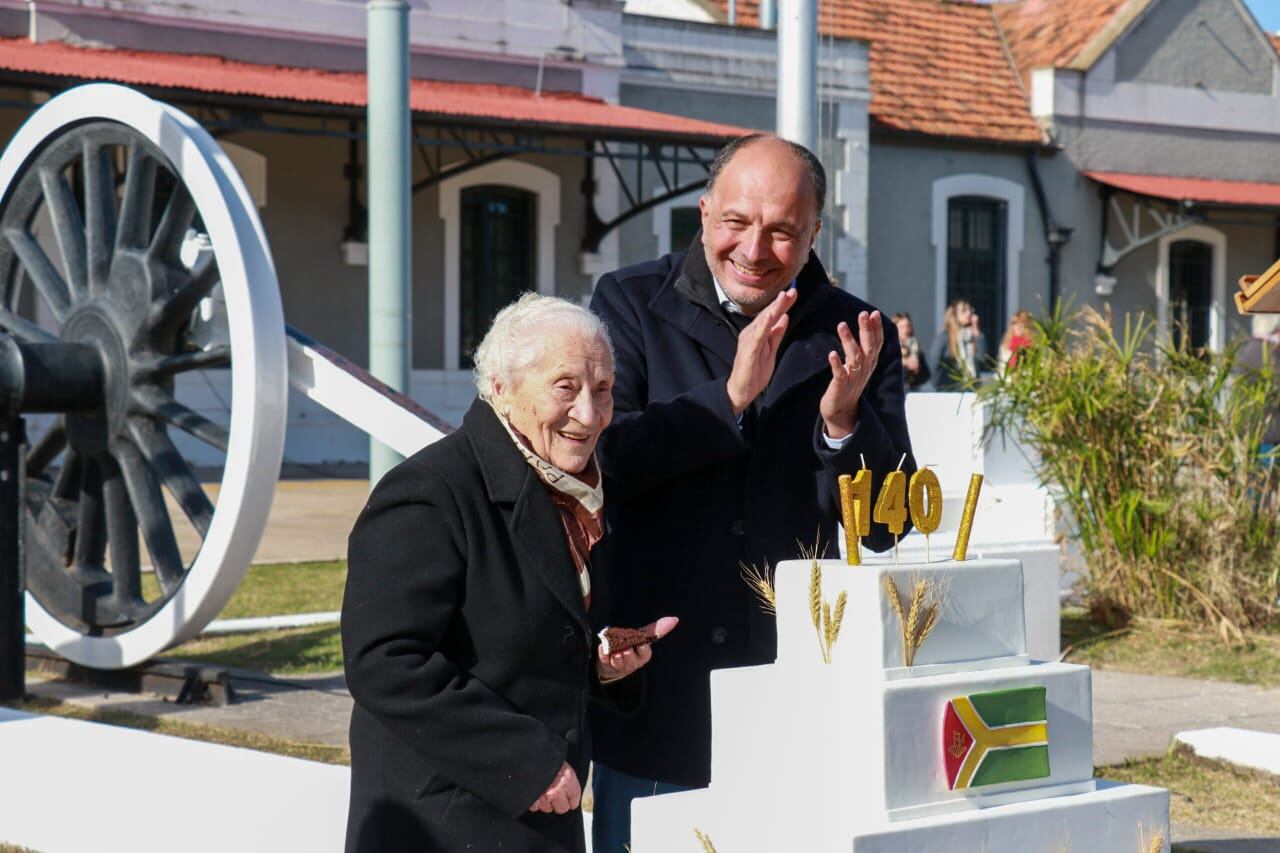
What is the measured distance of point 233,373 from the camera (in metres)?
6.37

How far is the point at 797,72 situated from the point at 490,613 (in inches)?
256

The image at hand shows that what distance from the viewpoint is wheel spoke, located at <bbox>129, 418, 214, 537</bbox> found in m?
6.89

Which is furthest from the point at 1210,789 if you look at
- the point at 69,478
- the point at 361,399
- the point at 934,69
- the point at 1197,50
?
the point at 1197,50

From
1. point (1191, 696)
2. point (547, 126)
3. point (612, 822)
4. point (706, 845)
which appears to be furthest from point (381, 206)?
point (547, 126)

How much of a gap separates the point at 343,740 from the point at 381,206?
9.58ft

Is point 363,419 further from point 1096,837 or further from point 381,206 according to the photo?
point 1096,837

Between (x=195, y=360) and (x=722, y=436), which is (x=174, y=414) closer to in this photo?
(x=195, y=360)

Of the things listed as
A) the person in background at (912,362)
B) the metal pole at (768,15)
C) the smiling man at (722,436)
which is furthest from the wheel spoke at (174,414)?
the metal pole at (768,15)

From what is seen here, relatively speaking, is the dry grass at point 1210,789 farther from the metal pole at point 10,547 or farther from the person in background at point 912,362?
the person in background at point 912,362

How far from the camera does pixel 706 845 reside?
2.69 metres

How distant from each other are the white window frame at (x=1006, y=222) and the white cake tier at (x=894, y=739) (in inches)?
771

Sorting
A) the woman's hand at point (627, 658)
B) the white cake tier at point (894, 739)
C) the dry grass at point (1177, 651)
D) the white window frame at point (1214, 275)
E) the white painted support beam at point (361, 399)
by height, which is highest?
the white window frame at point (1214, 275)

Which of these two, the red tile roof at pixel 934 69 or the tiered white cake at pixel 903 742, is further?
the red tile roof at pixel 934 69

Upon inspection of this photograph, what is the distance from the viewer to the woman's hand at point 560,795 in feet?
9.31
